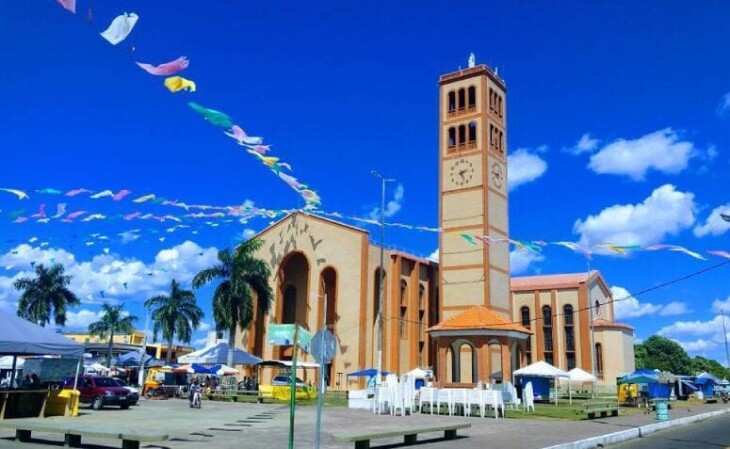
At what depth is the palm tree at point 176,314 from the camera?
→ 199 feet

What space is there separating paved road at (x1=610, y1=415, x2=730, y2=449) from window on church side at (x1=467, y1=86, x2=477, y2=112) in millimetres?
33395

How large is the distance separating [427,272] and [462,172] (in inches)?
421

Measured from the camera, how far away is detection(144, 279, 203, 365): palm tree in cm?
6053

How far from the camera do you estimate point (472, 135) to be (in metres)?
51.0

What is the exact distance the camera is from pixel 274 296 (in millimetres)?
52562

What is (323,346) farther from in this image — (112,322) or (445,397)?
(112,322)

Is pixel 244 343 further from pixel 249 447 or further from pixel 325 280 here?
pixel 249 447

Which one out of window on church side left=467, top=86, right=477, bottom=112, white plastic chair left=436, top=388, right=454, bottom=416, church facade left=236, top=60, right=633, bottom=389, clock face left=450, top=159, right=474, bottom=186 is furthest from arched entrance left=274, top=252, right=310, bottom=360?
white plastic chair left=436, top=388, right=454, bottom=416

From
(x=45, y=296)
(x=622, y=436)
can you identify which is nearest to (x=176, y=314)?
(x=45, y=296)

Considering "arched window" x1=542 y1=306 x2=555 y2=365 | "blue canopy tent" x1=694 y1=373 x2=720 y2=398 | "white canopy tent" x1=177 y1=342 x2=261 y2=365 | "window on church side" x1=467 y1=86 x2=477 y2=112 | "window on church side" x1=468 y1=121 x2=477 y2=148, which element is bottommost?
"blue canopy tent" x1=694 y1=373 x2=720 y2=398

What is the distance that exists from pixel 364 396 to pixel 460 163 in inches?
975

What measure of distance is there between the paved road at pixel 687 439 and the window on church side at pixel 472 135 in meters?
31.1

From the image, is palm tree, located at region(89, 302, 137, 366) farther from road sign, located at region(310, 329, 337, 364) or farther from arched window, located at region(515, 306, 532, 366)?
road sign, located at region(310, 329, 337, 364)

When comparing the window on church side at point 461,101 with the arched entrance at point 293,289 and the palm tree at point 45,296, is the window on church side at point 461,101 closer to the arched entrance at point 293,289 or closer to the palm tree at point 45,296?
the arched entrance at point 293,289
